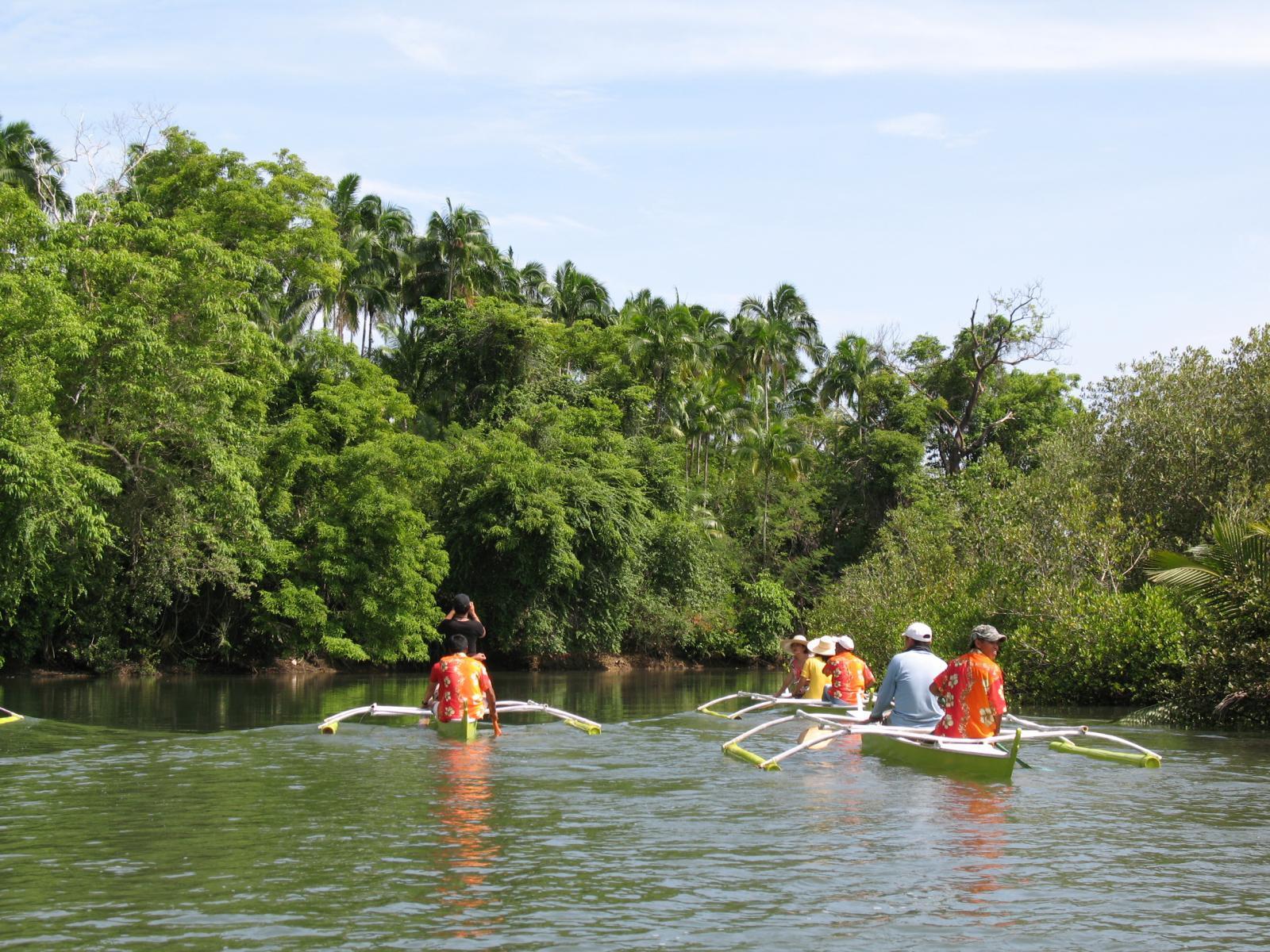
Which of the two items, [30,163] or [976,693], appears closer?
[976,693]

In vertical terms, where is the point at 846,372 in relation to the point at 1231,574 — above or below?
above

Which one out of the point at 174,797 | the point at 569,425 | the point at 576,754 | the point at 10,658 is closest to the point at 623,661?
the point at 569,425

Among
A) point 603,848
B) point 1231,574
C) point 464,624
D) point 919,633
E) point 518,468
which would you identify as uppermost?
point 518,468

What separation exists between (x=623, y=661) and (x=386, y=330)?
60.7 feet

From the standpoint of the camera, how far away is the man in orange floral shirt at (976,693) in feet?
46.1

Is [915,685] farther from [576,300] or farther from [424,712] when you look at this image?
[576,300]

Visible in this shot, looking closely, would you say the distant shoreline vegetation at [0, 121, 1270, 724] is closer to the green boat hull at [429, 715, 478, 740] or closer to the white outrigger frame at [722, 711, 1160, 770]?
the white outrigger frame at [722, 711, 1160, 770]

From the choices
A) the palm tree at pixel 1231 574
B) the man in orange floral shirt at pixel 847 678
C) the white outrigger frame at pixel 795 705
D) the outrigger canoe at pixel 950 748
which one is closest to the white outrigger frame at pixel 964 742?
the outrigger canoe at pixel 950 748

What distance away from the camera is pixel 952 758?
46.0 ft

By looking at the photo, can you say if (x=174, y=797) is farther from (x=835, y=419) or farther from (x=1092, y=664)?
(x=835, y=419)

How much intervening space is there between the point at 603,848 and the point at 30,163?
45864mm

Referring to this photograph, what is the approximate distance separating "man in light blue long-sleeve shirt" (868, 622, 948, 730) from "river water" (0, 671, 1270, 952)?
761 millimetres

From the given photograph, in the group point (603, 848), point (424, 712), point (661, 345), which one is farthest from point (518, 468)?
point (603, 848)

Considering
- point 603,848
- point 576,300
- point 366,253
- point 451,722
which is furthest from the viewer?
point 576,300
